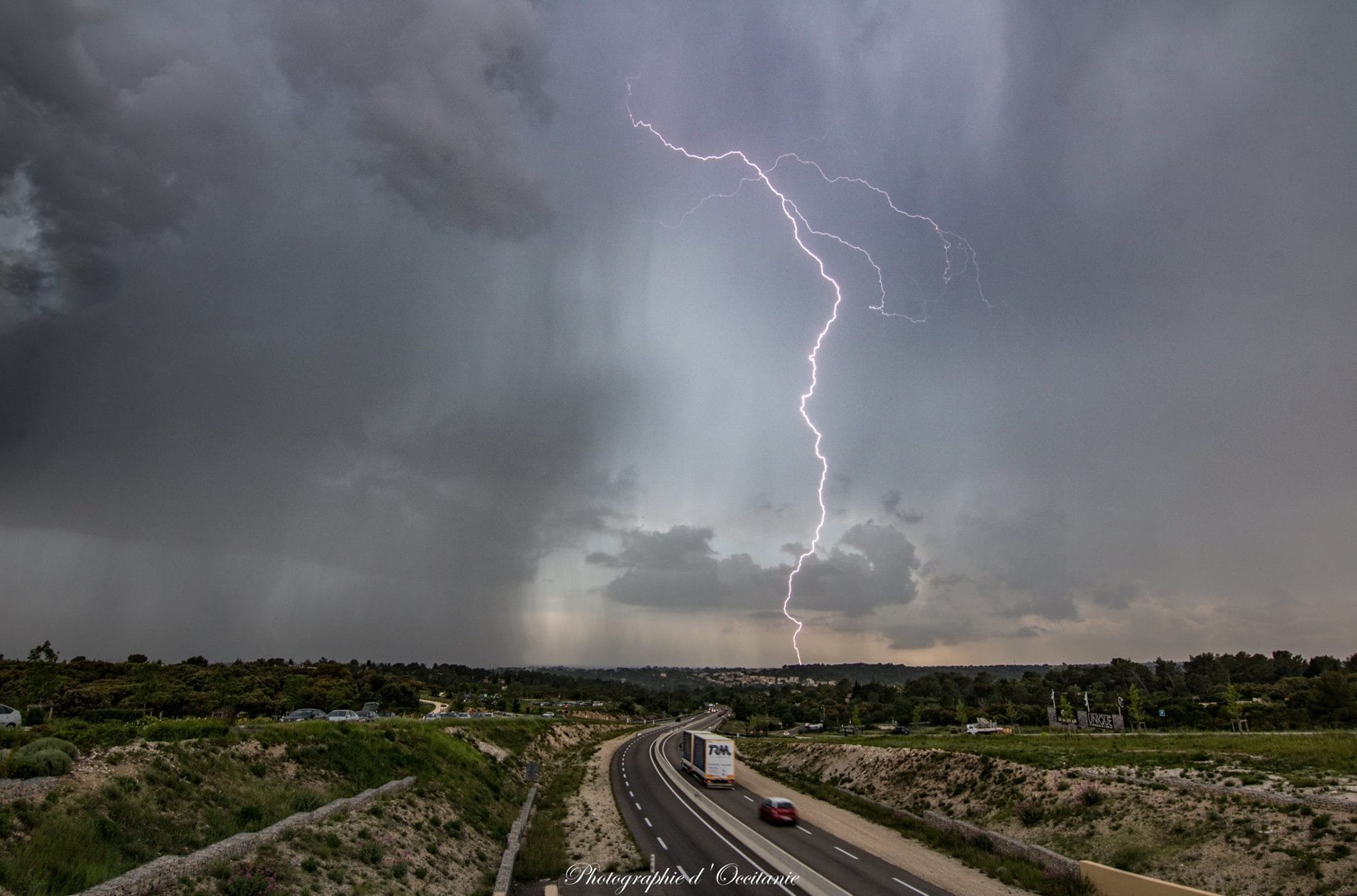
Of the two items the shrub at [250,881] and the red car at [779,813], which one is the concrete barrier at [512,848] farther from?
the red car at [779,813]

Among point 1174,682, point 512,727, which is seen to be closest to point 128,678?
point 512,727

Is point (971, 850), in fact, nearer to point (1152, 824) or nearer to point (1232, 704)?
point (1152, 824)

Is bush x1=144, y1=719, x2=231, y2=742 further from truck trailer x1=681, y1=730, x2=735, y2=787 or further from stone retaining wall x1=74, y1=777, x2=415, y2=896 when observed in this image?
truck trailer x1=681, y1=730, x2=735, y2=787

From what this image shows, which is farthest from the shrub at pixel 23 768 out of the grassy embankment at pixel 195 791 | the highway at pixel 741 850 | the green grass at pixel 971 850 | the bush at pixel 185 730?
the green grass at pixel 971 850

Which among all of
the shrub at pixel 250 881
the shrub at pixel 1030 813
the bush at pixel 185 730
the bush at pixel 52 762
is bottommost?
the shrub at pixel 1030 813

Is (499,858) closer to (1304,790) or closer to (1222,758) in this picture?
(1304,790)

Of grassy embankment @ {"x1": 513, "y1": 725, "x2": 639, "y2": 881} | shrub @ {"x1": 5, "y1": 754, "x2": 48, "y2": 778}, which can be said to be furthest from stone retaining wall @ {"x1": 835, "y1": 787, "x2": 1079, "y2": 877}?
shrub @ {"x1": 5, "y1": 754, "x2": 48, "y2": 778}
